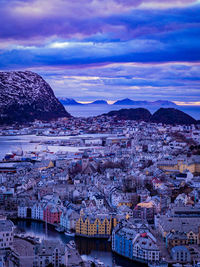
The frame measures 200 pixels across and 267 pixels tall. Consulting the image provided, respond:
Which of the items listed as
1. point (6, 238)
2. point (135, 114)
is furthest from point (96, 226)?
point (135, 114)

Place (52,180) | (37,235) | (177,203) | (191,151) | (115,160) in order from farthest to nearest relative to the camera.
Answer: (191,151)
(115,160)
(52,180)
(177,203)
(37,235)

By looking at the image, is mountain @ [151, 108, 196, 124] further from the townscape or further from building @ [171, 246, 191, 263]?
building @ [171, 246, 191, 263]

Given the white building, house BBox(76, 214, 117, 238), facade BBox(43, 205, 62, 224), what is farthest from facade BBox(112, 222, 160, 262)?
the white building

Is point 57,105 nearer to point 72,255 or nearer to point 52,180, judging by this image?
point 52,180

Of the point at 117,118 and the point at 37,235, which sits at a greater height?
→ the point at 117,118

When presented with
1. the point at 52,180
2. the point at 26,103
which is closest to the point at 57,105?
the point at 26,103

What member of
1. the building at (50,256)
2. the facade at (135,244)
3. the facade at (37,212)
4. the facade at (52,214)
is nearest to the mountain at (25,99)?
the facade at (37,212)
